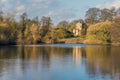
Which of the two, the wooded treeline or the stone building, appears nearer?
the wooded treeline

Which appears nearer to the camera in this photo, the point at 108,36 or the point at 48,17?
the point at 108,36

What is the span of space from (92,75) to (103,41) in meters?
67.8

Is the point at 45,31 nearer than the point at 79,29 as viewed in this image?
Yes

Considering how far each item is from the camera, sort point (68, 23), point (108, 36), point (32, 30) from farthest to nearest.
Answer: point (68, 23) < point (32, 30) < point (108, 36)

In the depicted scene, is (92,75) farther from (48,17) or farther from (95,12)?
(95,12)

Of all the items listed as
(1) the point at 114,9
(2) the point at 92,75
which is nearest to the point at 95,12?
(1) the point at 114,9

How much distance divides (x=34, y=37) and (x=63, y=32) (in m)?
13.5

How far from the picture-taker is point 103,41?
8962cm

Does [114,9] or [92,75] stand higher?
[114,9]

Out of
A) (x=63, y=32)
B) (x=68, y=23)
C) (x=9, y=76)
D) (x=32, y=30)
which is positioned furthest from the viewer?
(x=68, y=23)

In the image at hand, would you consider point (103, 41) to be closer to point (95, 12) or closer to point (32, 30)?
point (32, 30)

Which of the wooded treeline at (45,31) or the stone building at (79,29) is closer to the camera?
the wooded treeline at (45,31)

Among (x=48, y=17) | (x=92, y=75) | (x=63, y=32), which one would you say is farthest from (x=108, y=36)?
(x=92, y=75)

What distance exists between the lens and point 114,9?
10938 cm
